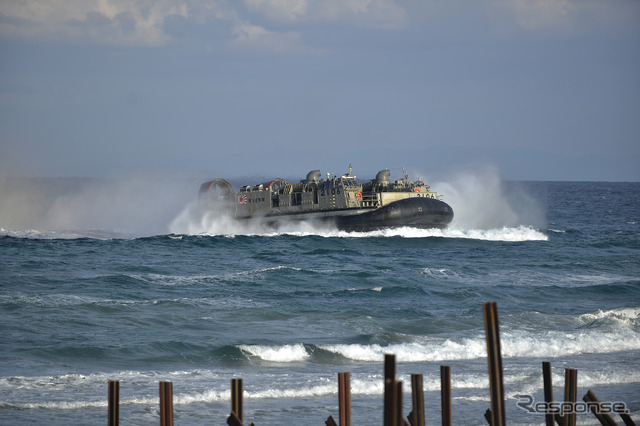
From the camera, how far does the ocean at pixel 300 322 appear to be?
12844 mm

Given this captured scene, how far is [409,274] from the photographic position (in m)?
29.8

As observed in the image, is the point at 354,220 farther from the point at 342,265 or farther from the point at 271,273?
the point at 271,273

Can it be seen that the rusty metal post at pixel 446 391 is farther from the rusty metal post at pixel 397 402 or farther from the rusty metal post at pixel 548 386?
A: the rusty metal post at pixel 397 402

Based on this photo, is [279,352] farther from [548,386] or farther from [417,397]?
[417,397]

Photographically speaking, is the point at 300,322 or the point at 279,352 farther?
the point at 300,322

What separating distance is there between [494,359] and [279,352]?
1067cm

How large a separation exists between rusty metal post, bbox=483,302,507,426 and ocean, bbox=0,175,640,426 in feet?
17.3

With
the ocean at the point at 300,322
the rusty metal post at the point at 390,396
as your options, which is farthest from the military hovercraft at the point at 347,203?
the rusty metal post at the point at 390,396

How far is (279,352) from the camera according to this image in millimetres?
16562

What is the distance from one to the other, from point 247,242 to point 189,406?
30.1m

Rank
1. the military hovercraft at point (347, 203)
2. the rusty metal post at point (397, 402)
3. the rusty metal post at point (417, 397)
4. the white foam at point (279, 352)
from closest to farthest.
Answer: the rusty metal post at point (397, 402) → the rusty metal post at point (417, 397) → the white foam at point (279, 352) → the military hovercraft at point (347, 203)

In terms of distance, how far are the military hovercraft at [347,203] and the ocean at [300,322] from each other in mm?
972

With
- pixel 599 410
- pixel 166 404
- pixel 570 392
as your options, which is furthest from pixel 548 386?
pixel 166 404

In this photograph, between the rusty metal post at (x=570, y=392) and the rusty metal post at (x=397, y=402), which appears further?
the rusty metal post at (x=570, y=392)
